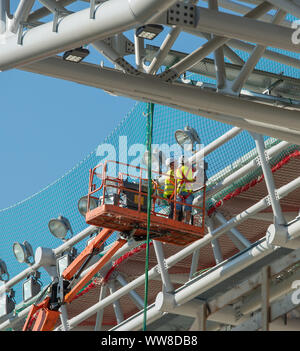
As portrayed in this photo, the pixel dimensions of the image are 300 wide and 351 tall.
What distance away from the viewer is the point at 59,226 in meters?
28.9

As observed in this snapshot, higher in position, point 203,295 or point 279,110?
point 279,110

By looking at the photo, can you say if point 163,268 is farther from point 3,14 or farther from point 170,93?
point 3,14

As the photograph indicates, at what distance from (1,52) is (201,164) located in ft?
31.7

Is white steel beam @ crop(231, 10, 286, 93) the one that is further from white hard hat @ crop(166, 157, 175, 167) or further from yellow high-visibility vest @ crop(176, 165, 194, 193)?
white hard hat @ crop(166, 157, 175, 167)

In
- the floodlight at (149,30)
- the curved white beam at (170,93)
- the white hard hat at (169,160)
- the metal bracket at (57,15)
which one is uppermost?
the metal bracket at (57,15)

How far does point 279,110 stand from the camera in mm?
16781

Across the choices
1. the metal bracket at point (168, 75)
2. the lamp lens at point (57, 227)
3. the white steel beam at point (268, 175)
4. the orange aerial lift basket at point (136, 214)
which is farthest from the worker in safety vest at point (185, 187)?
the metal bracket at point (168, 75)

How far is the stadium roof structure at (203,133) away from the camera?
14.6 m

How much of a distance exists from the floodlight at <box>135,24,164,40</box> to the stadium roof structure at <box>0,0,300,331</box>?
7.2 inches

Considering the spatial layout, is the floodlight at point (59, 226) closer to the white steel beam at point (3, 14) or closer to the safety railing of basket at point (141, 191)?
the safety railing of basket at point (141, 191)

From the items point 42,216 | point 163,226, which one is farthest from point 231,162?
point 42,216

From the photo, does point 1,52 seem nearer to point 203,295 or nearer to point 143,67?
point 143,67
